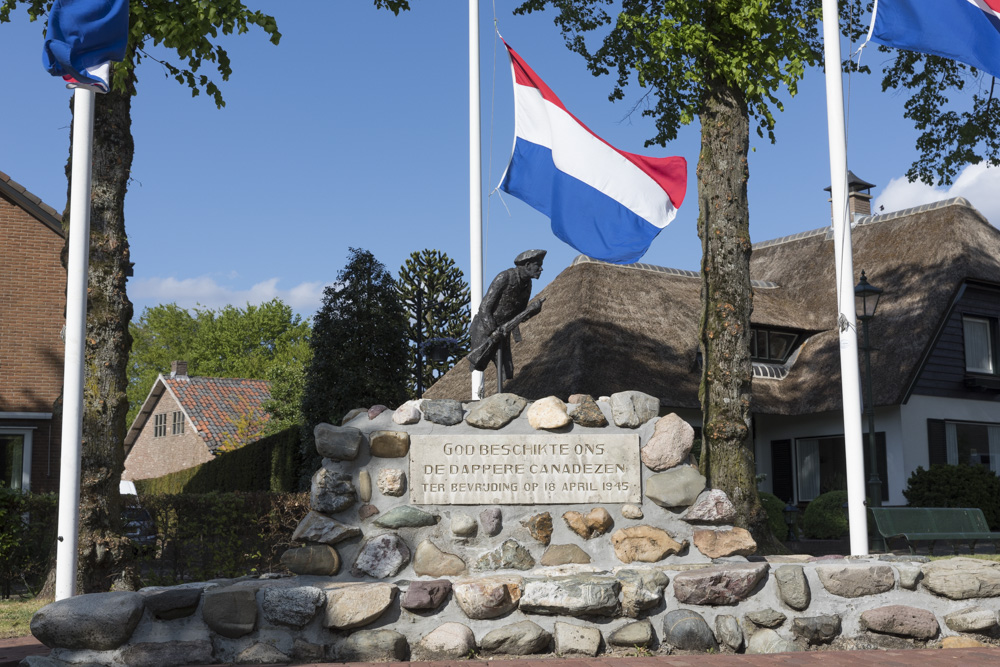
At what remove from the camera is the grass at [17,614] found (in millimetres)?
8570

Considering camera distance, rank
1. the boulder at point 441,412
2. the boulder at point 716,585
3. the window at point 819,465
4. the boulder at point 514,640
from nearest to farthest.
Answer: the boulder at point 514,640 < the boulder at point 716,585 < the boulder at point 441,412 < the window at point 819,465

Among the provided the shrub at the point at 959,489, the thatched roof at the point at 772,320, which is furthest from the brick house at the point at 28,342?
the shrub at the point at 959,489

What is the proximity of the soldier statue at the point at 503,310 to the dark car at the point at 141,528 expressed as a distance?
524cm

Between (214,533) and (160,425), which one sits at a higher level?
(160,425)

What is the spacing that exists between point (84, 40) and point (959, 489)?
17.6 meters

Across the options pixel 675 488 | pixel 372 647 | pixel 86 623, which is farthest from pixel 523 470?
pixel 86 623

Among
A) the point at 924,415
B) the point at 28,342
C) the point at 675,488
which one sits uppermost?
the point at 28,342

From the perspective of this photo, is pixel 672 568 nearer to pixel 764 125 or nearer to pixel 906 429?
pixel 764 125

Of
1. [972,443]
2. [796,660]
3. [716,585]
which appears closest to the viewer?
[796,660]

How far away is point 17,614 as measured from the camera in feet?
32.4

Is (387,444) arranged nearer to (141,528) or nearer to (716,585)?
(716,585)

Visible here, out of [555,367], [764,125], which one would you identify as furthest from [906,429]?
[764,125]

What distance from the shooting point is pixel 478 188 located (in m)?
10.8

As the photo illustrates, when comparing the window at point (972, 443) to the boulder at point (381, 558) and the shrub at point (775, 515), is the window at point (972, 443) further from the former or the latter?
the boulder at point (381, 558)
